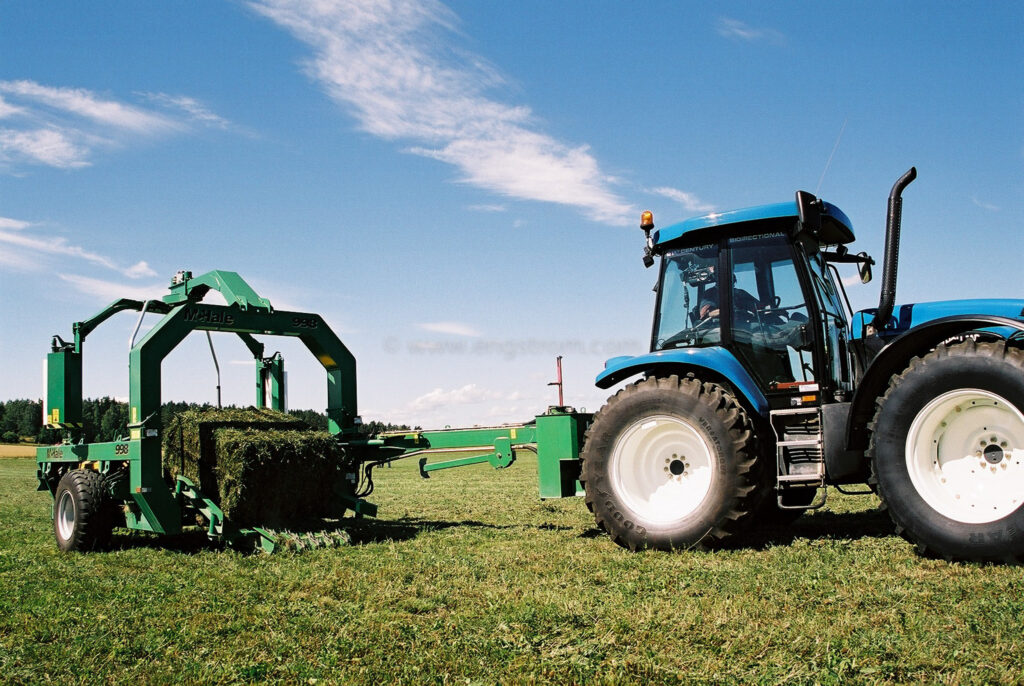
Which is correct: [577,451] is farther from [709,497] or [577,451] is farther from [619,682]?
[619,682]

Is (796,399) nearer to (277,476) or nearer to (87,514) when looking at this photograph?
(277,476)

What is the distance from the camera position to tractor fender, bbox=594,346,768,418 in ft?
22.1

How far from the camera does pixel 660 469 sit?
7.04 m

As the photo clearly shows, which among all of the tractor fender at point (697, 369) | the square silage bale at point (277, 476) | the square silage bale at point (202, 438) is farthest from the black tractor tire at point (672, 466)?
the square silage bale at point (202, 438)

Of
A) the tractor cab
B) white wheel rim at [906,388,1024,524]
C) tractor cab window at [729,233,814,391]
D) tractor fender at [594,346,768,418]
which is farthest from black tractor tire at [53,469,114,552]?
white wheel rim at [906,388,1024,524]

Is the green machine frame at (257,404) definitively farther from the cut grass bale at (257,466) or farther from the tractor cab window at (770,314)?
the tractor cab window at (770,314)

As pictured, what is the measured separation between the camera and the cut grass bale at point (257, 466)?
7.71m

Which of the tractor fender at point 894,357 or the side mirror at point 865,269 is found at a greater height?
the side mirror at point 865,269

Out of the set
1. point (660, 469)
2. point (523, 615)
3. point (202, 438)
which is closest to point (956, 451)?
point (660, 469)

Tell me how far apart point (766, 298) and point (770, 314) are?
15 cm

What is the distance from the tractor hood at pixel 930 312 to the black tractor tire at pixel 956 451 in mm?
670

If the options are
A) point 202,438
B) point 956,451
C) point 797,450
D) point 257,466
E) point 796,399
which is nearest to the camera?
point 956,451

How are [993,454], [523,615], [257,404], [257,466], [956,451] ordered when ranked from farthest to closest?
[257,404] < [257,466] < [956,451] < [993,454] < [523,615]

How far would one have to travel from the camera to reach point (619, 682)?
11.8 feet
